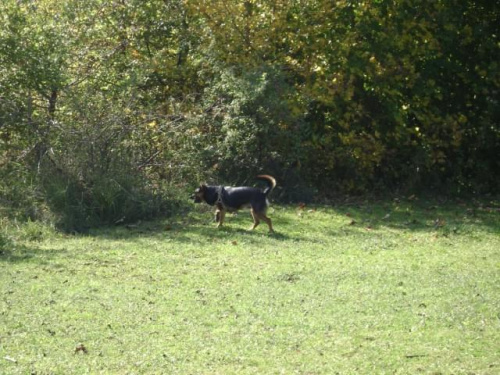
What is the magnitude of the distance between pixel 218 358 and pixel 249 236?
5.92 meters

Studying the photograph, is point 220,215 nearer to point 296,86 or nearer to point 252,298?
point 296,86

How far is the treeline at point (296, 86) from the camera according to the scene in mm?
16094

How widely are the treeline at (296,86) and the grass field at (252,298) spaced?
251 centimetres

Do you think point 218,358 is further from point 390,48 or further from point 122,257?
point 390,48

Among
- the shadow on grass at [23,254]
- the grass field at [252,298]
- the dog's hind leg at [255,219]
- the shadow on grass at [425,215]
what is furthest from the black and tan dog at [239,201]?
the shadow on grass at [23,254]

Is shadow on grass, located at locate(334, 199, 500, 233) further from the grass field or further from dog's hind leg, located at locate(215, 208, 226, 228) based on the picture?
dog's hind leg, located at locate(215, 208, 226, 228)

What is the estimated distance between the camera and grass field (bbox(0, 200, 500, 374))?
23.6 ft

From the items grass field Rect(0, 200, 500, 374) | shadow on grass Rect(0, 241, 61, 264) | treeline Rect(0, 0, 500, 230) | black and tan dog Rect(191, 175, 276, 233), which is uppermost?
treeline Rect(0, 0, 500, 230)

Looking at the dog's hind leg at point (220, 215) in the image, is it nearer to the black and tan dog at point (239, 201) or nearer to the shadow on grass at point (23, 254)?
the black and tan dog at point (239, 201)

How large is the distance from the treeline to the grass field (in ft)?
8.22

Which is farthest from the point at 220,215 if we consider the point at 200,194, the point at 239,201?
the point at 200,194

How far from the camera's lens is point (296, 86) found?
17.3m

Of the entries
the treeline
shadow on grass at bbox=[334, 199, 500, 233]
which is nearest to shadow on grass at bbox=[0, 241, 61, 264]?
the treeline

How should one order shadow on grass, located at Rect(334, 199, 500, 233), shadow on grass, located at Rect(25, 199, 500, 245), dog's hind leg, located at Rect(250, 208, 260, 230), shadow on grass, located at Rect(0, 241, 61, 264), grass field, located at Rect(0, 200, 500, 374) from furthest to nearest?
shadow on grass, located at Rect(334, 199, 500, 233) < dog's hind leg, located at Rect(250, 208, 260, 230) < shadow on grass, located at Rect(25, 199, 500, 245) < shadow on grass, located at Rect(0, 241, 61, 264) < grass field, located at Rect(0, 200, 500, 374)
